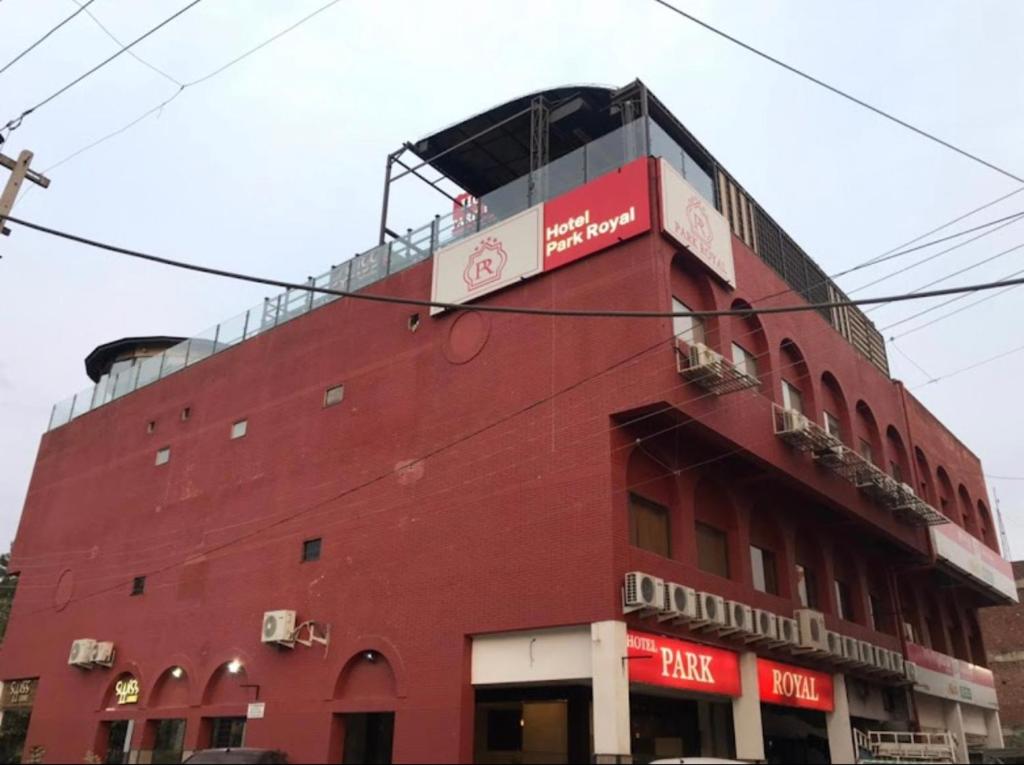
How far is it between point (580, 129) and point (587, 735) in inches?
717

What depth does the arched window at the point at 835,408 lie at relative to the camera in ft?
94.2

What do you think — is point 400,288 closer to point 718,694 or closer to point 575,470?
point 575,470

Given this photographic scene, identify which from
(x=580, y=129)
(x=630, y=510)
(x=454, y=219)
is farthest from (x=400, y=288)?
(x=630, y=510)

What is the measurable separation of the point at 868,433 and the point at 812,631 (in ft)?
34.7

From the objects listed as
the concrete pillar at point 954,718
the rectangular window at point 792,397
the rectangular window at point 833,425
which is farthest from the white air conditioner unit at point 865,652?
the concrete pillar at point 954,718

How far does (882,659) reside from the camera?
90.1 feet

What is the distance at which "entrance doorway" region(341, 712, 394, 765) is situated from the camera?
21.7 m

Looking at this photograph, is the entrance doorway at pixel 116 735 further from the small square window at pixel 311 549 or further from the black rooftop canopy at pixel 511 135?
the black rooftop canopy at pixel 511 135

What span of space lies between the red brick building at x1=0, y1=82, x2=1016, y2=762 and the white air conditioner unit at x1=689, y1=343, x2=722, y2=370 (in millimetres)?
78

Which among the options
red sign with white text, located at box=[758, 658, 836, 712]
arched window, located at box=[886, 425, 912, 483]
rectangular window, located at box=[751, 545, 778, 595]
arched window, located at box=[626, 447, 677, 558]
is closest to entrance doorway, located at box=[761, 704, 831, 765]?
red sign with white text, located at box=[758, 658, 836, 712]

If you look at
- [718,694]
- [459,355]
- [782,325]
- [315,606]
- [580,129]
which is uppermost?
[580,129]

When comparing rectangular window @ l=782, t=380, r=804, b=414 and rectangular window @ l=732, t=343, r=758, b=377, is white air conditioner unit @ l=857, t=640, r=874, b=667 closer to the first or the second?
rectangular window @ l=782, t=380, r=804, b=414

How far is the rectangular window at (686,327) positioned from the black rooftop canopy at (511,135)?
6708 mm

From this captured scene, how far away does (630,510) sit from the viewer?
19984 mm
